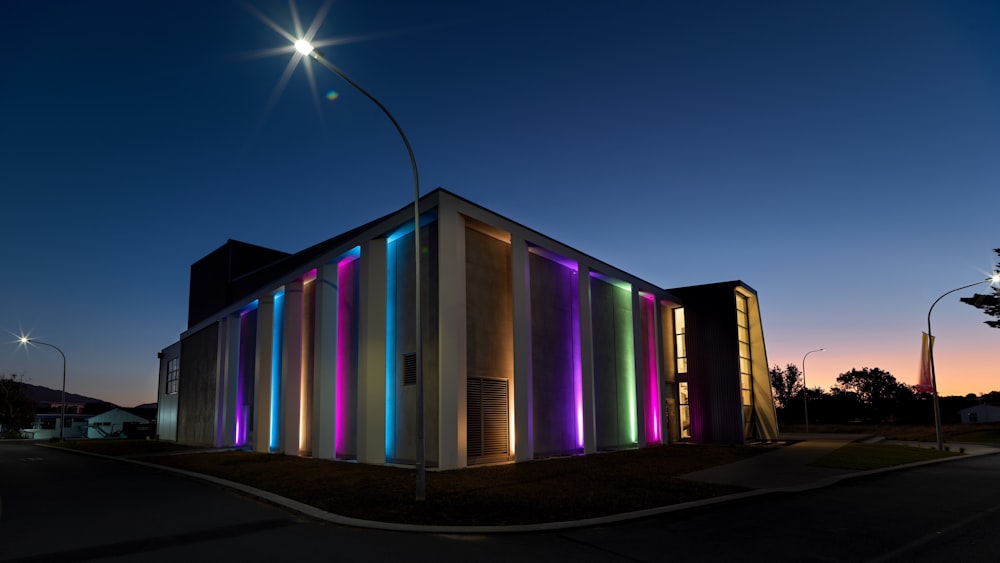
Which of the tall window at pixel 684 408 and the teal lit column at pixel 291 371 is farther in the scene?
the tall window at pixel 684 408

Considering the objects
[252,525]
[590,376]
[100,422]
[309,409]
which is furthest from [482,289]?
[100,422]

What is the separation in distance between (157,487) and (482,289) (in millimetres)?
11329

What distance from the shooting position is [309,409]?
2525 centimetres

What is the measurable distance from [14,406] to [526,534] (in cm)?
9386

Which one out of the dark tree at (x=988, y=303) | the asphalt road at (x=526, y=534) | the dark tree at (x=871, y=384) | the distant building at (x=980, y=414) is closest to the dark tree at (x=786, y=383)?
the dark tree at (x=871, y=384)

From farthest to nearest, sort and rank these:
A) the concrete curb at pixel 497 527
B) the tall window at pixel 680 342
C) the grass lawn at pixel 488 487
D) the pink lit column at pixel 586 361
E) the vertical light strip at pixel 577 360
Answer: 1. the tall window at pixel 680 342
2. the vertical light strip at pixel 577 360
3. the pink lit column at pixel 586 361
4. the grass lawn at pixel 488 487
5. the concrete curb at pixel 497 527

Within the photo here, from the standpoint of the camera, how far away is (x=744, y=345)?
3609 cm

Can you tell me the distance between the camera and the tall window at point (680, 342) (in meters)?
35.3

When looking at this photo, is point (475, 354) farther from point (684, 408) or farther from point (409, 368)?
point (684, 408)

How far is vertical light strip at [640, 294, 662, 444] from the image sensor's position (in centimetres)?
3123

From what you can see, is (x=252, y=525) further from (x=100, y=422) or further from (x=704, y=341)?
(x=100, y=422)

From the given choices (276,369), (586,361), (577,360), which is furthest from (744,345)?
(276,369)

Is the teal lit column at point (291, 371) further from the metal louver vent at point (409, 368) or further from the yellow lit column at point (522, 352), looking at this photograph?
the yellow lit column at point (522, 352)

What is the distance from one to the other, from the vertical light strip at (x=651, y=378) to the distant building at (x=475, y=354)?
94 millimetres
